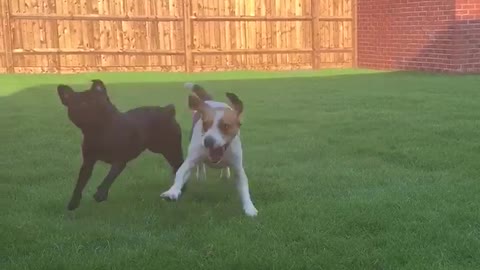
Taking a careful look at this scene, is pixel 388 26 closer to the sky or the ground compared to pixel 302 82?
closer to the sky

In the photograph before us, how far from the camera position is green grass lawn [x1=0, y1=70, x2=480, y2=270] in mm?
3012

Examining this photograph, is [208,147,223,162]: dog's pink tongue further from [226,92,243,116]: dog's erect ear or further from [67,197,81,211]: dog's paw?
[67,197,81,211]: dog's paw

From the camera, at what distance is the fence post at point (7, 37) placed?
15.1m

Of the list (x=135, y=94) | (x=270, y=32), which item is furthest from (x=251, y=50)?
(x=135, y=94)

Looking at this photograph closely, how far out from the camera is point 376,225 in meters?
3.44

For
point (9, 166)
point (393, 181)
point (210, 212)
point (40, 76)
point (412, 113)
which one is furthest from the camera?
point (40, 76)

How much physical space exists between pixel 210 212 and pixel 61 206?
929mm

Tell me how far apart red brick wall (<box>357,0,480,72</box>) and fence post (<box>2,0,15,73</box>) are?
935 centimetres

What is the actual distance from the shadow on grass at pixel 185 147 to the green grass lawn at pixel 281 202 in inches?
0.7

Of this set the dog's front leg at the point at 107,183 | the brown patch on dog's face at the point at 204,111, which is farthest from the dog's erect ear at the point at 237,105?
the dog's front leg at the point at 107,183

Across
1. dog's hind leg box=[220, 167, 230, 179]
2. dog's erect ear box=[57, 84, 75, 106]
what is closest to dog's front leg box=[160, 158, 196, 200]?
dog's erect ear box=[57, 84, 75, 106]

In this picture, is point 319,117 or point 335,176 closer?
point 335,176

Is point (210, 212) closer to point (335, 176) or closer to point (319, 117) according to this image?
point (335, 176)

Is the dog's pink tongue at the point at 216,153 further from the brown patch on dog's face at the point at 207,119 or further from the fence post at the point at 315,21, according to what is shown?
the fence post at the point at 315,21
